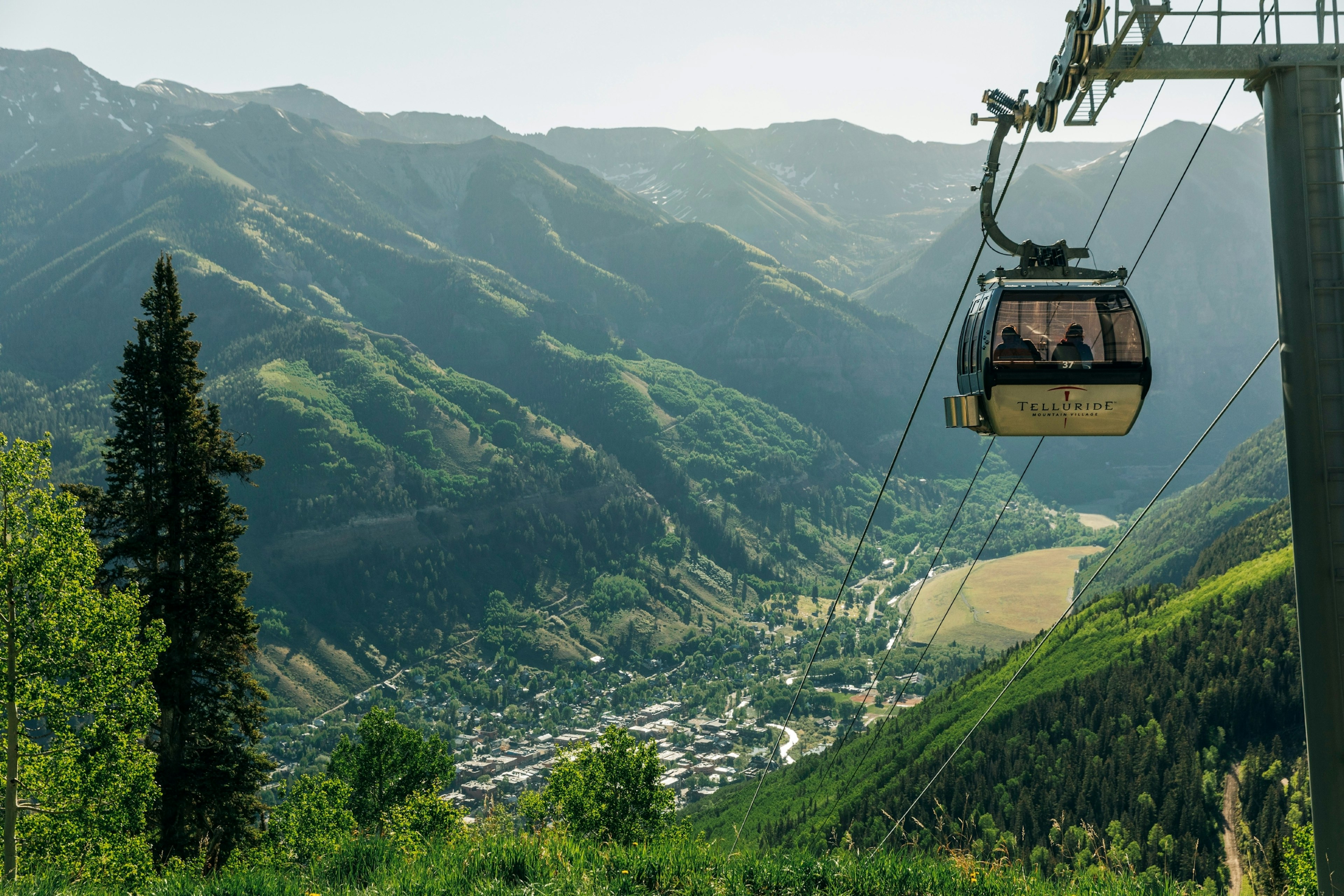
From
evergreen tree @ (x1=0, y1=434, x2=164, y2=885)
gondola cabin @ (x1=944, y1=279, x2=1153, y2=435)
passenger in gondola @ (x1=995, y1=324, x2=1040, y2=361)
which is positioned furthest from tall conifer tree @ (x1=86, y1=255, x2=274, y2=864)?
passenger in gondola @ (x1=995, y1=324, x2=1040, y2=361)

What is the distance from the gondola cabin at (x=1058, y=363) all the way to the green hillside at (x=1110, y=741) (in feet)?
154

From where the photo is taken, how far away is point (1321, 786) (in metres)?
8.42

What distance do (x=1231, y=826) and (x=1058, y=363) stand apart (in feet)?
229

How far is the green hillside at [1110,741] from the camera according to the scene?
70.9 m

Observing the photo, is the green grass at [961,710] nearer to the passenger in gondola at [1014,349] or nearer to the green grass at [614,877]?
the passenger in gondola at [1014,349]

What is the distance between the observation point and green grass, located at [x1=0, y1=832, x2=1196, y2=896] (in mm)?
8984

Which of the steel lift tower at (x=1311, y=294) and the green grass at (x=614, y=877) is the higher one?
the steel lift tower at (x=1311, y=294)

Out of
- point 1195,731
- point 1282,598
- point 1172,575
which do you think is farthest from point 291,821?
point 1172,575

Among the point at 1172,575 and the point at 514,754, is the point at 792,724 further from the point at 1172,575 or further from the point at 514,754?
the point at 1172,575

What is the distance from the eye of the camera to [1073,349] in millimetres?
11883

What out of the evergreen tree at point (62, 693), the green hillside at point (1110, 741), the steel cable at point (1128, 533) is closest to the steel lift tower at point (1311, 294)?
the steel cable at point (1128, 533)

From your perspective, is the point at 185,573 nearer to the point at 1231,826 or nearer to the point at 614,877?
the point at 614,877

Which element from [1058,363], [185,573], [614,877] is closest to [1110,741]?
[185,573]

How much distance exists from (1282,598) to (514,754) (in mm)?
127753
